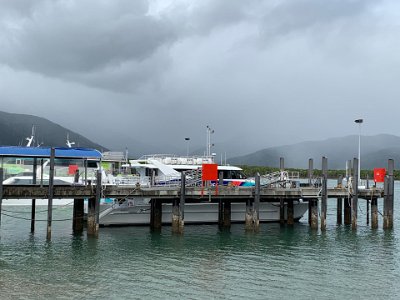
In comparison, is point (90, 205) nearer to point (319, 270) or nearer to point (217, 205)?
point (217, 205)

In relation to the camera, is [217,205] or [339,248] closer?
[339,248]

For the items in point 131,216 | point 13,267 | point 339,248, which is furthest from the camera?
point 131,216

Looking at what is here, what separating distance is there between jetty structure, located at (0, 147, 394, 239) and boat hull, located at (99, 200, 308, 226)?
0.81 metres

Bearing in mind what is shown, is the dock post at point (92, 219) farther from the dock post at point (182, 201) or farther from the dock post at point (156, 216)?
the dock post at point (156, 216)

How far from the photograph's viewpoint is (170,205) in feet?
132

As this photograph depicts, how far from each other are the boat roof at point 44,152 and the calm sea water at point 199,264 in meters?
5.98

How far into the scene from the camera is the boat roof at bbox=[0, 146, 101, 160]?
1234 inches

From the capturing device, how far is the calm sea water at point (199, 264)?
2047 centimetres

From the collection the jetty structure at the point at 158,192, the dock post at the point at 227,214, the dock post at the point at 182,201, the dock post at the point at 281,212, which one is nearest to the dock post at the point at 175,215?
the jetty structure at the point at 158,192

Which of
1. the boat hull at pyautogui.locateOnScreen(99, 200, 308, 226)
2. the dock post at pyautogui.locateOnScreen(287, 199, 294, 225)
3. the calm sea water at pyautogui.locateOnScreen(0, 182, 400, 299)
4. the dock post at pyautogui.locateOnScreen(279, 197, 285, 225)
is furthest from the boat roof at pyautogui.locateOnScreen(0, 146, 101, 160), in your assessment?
the dock post at pyautogui.locateOnScreen(287, 199, 294, 225)

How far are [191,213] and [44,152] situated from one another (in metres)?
14.5

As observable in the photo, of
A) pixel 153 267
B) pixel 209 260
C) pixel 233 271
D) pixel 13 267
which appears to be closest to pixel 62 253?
pixel 13 267

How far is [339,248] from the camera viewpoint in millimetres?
31359

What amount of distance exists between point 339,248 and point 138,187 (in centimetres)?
1460
